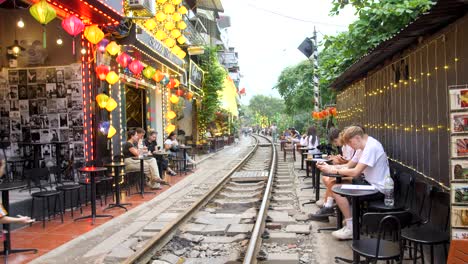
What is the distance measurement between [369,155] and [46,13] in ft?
17.8

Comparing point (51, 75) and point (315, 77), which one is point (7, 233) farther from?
point (315, 77)

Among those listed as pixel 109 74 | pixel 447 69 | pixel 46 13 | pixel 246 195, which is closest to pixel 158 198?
pixel 246 195

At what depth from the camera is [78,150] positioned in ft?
34.0

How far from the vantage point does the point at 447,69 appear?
508cm

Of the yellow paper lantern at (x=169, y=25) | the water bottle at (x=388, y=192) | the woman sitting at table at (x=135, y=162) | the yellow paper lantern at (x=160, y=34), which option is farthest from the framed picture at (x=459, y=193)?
the yellow paper lantern at (x=169, y=25)

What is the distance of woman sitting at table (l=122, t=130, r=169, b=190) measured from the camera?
1073 cm

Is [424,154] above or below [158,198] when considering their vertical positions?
above

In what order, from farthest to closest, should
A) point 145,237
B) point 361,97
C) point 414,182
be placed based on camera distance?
point 361,97
point 145,237
point 414,182

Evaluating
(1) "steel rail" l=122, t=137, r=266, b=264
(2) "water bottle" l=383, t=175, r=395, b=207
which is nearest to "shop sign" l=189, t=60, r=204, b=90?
(1) "steel rail" l=122, t=137, r=266, b=264

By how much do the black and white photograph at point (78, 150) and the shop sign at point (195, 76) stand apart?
37.3ft

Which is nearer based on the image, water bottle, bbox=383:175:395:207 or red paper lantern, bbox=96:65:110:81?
water bottle, bbox=383:175:395:207

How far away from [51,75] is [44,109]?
886 millimetres

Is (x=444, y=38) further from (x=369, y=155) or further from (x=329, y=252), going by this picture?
(x=329, y=252)

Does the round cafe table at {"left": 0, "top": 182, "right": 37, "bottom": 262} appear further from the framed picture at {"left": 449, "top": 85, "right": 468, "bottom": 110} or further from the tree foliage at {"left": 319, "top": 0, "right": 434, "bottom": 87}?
the tree foliage at {"left": 319, "top": 0, "right": 434, "bottom": 87}
